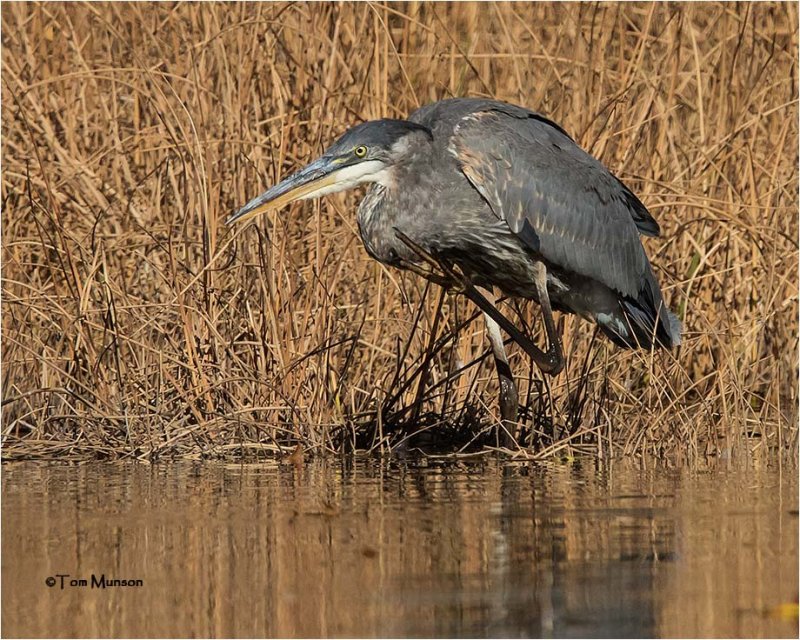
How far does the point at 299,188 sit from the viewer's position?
623cm

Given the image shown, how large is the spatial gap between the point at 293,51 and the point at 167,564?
3.90 metres

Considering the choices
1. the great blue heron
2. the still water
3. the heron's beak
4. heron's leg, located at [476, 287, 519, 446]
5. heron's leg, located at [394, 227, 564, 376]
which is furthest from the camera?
heron's leg, located at [476, 287, 519, 446]

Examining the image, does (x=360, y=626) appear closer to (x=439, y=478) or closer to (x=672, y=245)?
(x=439, y=478)

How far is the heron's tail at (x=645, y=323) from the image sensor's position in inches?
281

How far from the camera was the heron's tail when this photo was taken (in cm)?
713

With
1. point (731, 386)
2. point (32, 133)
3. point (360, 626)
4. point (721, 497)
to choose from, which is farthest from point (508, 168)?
point (360, 626)

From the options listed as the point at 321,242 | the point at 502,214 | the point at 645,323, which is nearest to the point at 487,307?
the point at 502,214

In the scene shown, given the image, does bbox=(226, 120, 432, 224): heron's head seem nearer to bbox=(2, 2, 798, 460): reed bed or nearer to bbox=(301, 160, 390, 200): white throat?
bbox=(301, 160, 390, 200): white throat

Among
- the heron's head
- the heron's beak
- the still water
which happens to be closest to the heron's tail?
the still water

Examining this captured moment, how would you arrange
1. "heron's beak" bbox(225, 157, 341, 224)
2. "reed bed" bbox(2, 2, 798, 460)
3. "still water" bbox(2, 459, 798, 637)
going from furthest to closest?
"reed bed" bbox(2, 2, 798, 460), "heron's beak" bbox(225, 157, 341, 224), "still water" bbox(2, 459, 798, 637)

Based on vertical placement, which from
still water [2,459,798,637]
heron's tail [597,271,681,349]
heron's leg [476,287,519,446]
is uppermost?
heron's tail [597,271,681,349]

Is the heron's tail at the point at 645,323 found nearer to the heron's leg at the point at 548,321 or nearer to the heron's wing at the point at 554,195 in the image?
the heron's wing at the point at 554,195

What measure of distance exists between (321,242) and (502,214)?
3.43ft

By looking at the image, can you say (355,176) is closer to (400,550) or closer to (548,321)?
(548,321)
